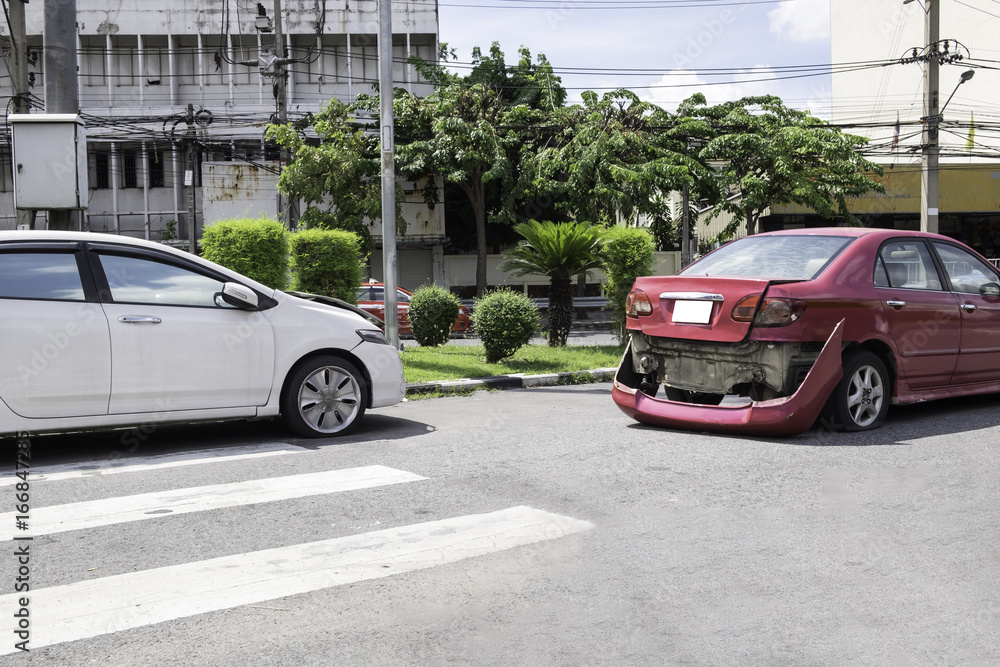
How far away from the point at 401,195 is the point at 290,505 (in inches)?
1026

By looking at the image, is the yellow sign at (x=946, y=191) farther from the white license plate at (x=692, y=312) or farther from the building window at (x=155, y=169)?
the white license plate at (x=692, y=312)

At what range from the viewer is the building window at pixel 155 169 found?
37.1 meters

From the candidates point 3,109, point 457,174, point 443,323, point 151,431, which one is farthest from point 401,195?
point 151,431

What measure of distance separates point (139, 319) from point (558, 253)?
898 cm

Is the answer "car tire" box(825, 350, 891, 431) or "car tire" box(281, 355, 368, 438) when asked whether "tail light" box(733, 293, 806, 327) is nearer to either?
"car tire" box(825, 350, 891, 431)

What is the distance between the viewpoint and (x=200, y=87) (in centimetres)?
3662

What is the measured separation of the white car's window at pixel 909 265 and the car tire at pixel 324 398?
4420 millimetres

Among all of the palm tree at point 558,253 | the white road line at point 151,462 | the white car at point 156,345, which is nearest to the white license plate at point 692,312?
the white car at point 156,345

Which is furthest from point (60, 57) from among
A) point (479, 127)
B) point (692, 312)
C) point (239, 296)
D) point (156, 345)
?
point (479, 127)

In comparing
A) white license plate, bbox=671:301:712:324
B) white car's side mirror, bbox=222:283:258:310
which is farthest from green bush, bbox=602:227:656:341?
white car's side mirror, bbox=222:283:258:310

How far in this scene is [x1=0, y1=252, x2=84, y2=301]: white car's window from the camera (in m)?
6.04

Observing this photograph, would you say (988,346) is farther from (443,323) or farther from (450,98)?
(450,98)

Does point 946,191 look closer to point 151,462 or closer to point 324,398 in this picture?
point 324,398

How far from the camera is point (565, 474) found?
5582 mm
